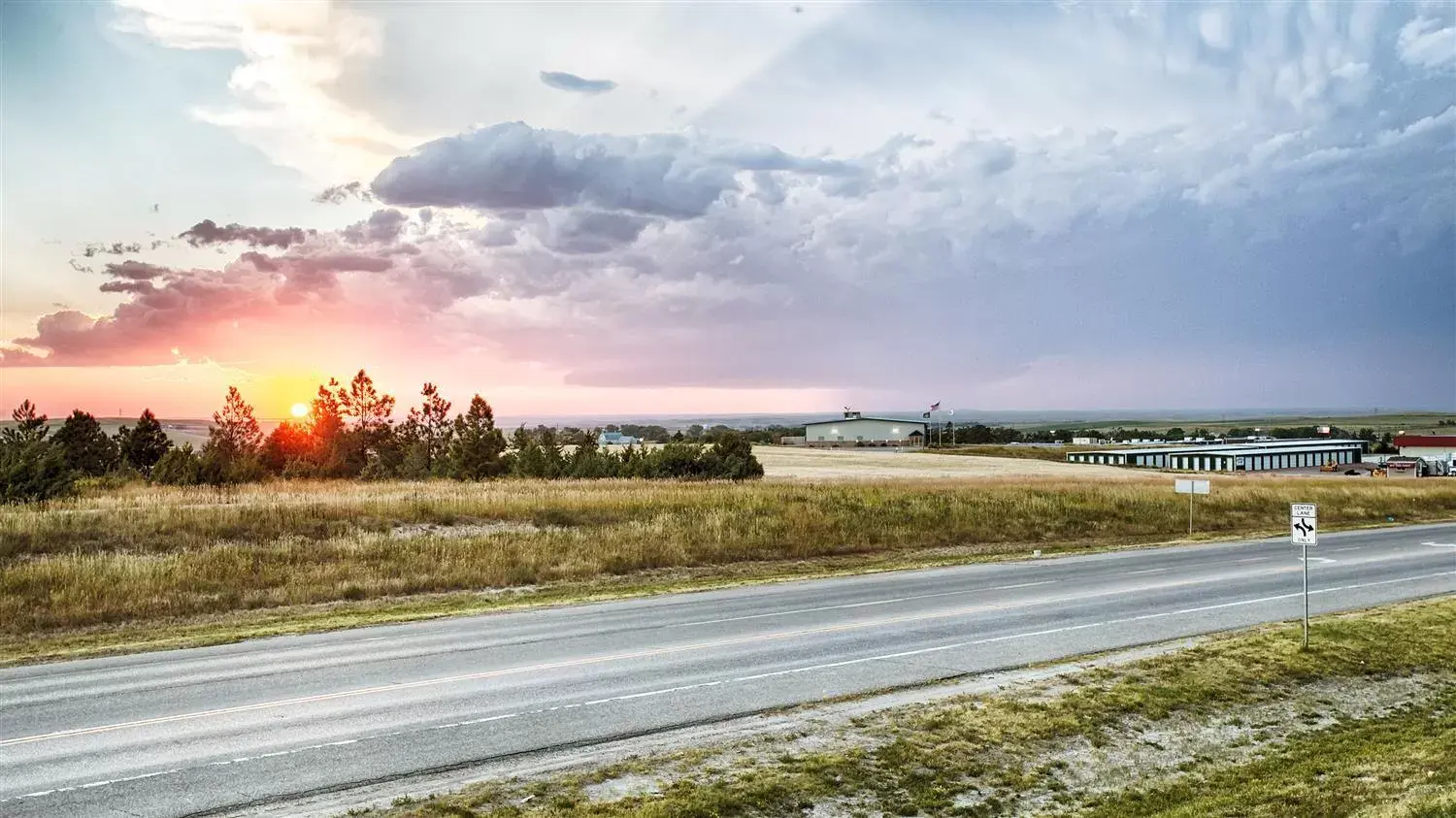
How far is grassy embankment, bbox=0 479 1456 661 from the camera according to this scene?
2423cm

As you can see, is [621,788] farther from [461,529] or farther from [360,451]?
[360,451]

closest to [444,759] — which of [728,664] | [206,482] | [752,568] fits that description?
[728,664]

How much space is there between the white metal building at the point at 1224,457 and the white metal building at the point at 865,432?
1316 inches

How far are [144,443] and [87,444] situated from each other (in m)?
3.30

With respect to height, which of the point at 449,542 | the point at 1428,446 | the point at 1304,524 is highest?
the point at 1304,524

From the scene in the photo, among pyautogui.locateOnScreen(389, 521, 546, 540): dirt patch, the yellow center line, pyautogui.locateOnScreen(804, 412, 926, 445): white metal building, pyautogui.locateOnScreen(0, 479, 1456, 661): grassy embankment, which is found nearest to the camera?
the yellow center line

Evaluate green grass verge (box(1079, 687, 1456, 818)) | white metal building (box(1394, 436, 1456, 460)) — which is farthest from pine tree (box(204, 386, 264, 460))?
white metal building (box(1394, 436, 1456, 460))

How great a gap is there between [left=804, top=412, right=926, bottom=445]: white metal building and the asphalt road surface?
429ft

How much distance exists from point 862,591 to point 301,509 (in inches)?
776

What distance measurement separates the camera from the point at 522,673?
16.7m

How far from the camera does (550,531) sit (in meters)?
34.1

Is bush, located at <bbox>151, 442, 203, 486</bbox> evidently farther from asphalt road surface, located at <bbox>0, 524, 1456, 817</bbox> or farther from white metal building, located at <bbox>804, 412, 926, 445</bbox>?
white metal building, located at <bbox>804, 412, 926, 445</bbox>

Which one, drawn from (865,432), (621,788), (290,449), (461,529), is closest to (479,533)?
(461,529)

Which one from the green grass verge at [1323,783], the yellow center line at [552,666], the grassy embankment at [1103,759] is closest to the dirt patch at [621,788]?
the grassy embankment at [1103,759]
